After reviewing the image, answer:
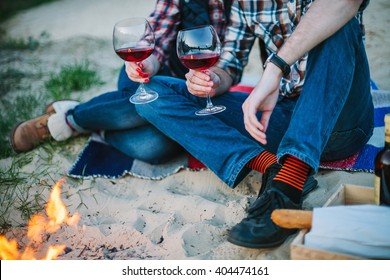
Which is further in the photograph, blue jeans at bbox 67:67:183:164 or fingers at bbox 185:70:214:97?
blue jeans at bbox 67:67:183:164

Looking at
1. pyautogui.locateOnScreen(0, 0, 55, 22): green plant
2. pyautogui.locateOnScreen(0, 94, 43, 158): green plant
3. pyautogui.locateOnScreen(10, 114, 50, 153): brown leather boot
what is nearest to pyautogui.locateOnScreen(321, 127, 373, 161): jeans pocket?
pyautogui.locateOnScreen(10, 114, 50, 153): brown leather boot

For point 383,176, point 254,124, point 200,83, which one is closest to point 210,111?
point 200,83

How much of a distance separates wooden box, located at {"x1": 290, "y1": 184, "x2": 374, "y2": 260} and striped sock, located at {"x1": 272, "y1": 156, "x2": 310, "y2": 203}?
0.51ft

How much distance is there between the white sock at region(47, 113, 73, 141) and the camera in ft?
10.2

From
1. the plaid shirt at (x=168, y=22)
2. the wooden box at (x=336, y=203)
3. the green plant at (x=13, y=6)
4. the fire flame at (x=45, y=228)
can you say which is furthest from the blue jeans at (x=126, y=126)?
the green plant at (x=13, y=6)

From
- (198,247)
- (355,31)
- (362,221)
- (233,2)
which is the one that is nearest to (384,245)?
(362,221)

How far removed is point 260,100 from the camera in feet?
6.18

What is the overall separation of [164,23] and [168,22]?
2 cm

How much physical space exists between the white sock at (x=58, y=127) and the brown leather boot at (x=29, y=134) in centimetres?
7

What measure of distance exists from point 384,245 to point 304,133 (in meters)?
0.53

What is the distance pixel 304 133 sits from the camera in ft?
6.04

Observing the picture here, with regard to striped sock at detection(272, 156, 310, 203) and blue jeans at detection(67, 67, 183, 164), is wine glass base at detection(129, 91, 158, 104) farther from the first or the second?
striped sock at detection(272, 156, 310, 203)

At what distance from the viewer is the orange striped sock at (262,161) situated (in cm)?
211

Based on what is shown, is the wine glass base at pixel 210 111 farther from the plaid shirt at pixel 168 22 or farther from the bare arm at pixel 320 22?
the plaid shirt at pixel 168 22
